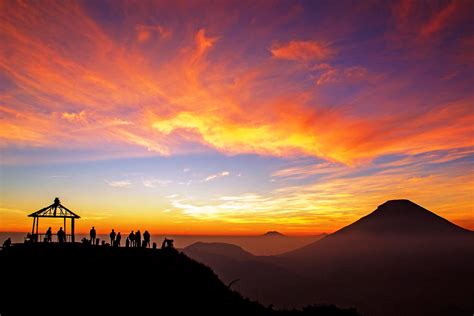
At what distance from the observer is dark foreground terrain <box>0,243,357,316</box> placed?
23266 mm

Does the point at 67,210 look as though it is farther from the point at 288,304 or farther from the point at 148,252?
the point at 288,304

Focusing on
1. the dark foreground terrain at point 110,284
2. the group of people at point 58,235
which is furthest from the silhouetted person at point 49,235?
the dark foreground terrain at point 110,284

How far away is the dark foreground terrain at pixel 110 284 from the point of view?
23.3 m

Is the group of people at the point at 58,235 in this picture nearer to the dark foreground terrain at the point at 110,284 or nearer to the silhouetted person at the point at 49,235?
the silhouetted person at the point at 49,235

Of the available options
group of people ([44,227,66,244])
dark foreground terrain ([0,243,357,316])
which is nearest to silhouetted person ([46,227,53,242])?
group of people ([44,227,66,244])

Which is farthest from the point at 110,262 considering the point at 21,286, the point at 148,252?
the point at 21,286

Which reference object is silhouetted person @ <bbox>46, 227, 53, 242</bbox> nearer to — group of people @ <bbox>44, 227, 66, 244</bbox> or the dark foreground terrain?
group of people @ <bbox>44, 227, 66, 244</bbox>

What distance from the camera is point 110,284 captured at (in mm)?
26188

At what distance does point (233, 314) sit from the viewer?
27.8m

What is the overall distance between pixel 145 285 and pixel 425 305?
→ 215m

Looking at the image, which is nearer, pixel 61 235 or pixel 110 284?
A: pixel 110 284

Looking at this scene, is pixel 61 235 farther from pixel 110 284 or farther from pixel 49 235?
pixel 110 284

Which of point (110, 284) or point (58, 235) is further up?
point (58, 235)

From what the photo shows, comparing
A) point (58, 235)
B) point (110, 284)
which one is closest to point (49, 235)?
point (58, 235)
